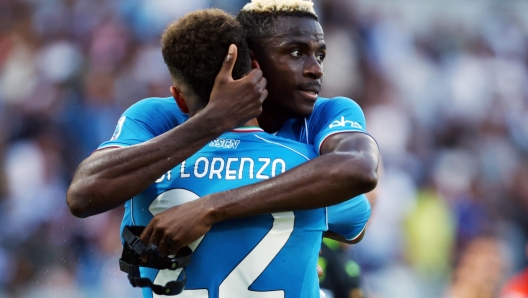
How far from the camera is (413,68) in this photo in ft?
36.4

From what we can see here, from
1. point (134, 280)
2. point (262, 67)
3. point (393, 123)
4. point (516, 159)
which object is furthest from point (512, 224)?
point (134, 280)

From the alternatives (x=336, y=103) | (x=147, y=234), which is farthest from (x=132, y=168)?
(x=336, y=103)

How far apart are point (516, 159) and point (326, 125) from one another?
835 cm

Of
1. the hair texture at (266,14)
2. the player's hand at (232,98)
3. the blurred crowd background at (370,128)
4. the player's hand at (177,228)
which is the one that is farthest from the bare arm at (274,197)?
the blurred crowd background at (370,128)

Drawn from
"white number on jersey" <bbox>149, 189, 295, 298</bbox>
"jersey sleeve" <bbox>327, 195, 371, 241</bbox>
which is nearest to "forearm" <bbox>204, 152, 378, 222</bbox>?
"white number on jersey" <bbox>149, 189, 295, 298</bbox>

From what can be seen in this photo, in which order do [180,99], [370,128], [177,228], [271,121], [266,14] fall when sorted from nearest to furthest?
1. [177,228]
2. [180,99]
3. [266,14]
4. [271,121]
5. [370,128]

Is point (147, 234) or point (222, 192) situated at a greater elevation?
point (222, 192)

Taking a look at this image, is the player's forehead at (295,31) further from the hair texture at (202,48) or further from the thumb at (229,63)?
the thumb at (229,63)

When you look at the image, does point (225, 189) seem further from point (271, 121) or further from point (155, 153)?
point (271, 121)

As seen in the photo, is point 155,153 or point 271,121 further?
point 271,121

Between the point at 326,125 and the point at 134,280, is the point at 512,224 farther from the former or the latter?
the point at 134,280

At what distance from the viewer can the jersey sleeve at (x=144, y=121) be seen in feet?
9.44

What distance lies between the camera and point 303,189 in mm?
2602

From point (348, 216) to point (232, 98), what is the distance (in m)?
0.84
